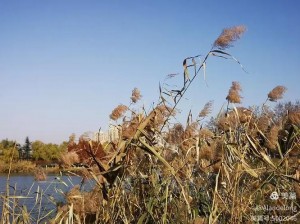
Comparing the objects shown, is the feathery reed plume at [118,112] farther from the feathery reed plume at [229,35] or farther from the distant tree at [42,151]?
the distant tree at [42,151]

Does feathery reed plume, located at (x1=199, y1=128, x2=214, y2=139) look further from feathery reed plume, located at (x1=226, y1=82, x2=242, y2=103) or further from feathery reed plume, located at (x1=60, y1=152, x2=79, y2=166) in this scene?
feathery reed plume, located at (x1=60, y1=152, x2=79, y2=166)

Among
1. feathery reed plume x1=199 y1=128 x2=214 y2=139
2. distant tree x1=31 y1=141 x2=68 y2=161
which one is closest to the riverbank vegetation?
feathery reed plume x1=199 y1=128 x2=214 y2=139

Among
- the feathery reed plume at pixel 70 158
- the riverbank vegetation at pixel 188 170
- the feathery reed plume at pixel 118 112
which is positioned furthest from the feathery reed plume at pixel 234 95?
the feathery reed plume at pixel 70 158

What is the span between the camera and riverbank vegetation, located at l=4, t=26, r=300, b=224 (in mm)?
2090

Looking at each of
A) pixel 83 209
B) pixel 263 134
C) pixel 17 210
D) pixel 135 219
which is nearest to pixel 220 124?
pixel 263 134

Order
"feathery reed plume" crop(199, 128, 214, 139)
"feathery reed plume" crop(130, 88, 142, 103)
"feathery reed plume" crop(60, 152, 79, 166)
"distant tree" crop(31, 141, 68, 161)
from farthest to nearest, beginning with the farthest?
"distant tree" crop(31, 141, 68, 161) < "feathery reed plume" crop(130, 88, 142, 103) < "feathery reed plume" crop(199, 128, 214, 139) < "feathery reed plume" crop(60, 152, 79, 166)

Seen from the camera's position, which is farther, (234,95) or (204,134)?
(234,95)

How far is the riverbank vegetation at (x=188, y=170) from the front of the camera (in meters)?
2.09

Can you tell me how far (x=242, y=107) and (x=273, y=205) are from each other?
776 mm

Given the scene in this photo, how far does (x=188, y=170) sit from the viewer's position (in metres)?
2.40

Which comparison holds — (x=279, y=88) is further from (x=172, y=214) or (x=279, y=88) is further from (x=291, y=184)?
(x=172, y=214)

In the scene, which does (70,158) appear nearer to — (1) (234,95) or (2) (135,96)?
(2) (135,96)

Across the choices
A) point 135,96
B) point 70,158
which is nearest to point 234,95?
point 135,96

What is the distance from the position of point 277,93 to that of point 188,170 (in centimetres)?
95
